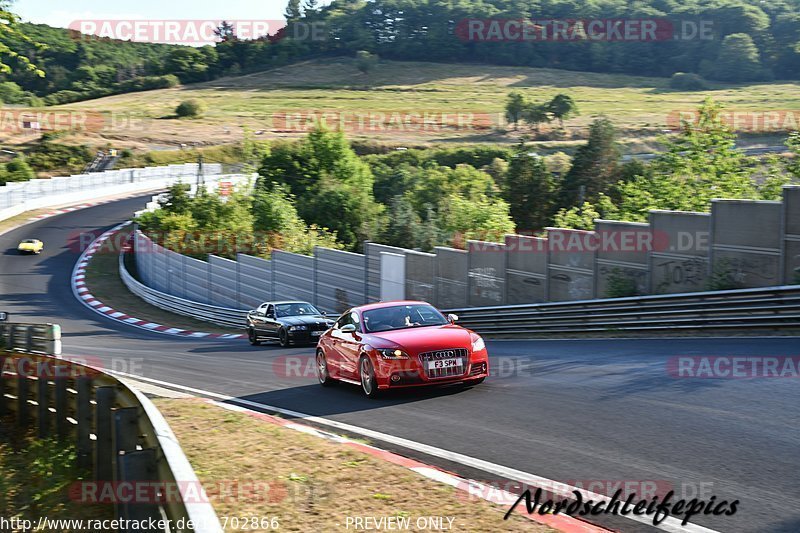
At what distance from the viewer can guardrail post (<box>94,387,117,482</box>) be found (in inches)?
352

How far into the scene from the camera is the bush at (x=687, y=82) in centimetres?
14638

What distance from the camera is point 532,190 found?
226 ft

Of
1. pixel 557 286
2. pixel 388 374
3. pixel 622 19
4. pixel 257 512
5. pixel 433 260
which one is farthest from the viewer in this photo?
pixel 622 19

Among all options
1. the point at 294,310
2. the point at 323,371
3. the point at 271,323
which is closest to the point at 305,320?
the point at 294,310

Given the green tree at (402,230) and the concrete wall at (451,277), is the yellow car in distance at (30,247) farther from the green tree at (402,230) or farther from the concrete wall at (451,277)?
the concrete wall at (451,277)

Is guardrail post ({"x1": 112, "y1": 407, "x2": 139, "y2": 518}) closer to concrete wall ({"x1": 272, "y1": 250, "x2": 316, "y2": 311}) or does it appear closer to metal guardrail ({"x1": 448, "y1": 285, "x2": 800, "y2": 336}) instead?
metal guardrail ({"x1": 448, "y1": 285, "x2": 800, "y2": 336})

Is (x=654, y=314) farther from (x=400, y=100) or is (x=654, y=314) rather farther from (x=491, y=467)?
(x=400, y=100)

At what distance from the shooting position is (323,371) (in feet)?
50.1

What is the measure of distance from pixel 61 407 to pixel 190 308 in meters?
29.7

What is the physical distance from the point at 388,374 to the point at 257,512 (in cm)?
585

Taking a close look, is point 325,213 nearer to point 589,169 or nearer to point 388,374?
point 589,169

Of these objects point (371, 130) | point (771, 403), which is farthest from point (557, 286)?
point (371, 130)

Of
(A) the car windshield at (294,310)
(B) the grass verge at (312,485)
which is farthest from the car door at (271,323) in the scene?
(B) the grass verge at (312,485)

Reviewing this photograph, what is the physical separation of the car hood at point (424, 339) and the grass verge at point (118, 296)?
2426cm
